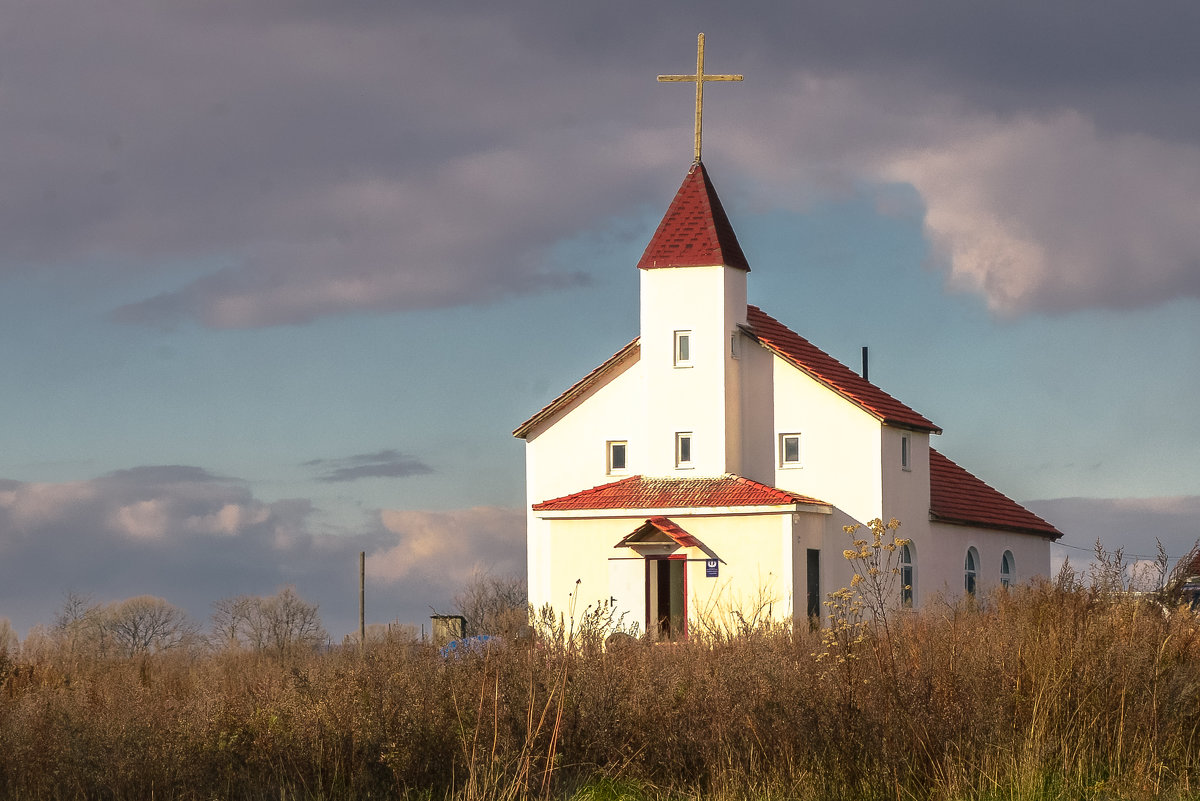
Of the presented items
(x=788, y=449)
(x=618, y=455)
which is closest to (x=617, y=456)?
(x=618, y=455)

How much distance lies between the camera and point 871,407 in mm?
36156

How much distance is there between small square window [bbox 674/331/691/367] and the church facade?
0.05 metres

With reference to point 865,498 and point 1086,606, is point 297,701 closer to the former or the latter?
point 1086,606

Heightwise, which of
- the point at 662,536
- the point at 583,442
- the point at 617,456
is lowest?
the point at 662,536

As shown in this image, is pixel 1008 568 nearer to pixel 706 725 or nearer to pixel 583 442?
pixel 583 442

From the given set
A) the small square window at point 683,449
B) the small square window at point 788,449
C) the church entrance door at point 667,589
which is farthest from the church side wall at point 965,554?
the small square window at point 683,449

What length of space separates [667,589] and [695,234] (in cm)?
881

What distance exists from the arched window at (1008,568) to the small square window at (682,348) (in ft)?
41.1

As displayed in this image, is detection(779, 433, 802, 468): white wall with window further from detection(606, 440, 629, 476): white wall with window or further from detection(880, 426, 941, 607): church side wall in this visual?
detection(606, 440, 629, 476): white wall with window

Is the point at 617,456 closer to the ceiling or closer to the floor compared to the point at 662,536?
closer to the ceiling

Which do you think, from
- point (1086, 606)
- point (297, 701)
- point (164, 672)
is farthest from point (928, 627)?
point (164, 672)

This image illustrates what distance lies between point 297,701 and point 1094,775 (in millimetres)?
6968

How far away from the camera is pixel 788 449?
37.4m

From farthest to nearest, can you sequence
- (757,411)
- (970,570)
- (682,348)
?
1. (970,570)
2. (757,411)
3. (682,348)
